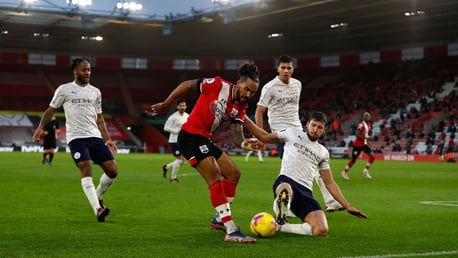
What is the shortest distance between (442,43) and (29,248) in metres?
55.0

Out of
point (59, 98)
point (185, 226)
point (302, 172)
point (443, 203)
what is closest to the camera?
point (302, 172)

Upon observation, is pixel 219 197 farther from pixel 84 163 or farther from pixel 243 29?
pixel 243 29

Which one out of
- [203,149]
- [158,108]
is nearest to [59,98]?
[158,108]

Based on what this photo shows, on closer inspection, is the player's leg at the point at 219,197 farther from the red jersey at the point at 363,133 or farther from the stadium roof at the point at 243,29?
the stadium roof at the point at 243,29

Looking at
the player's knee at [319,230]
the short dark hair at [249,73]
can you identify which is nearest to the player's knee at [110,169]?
the short dark hair at [249,73]

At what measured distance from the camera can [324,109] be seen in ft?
200

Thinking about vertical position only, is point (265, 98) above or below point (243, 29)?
below

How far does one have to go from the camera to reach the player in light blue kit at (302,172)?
8484 millimetres

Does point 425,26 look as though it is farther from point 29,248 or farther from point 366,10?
point 29,248

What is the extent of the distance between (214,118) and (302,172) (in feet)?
5.25

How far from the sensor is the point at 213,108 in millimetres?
8164

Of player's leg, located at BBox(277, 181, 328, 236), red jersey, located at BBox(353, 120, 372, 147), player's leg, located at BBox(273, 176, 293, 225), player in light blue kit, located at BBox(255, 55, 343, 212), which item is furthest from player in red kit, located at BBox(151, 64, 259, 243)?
red jersey, located at BBox(353, 120, 372, 147)

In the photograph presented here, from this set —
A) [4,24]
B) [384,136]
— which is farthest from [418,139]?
[4,24]

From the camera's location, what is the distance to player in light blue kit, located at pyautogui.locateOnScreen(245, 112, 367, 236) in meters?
8.48
